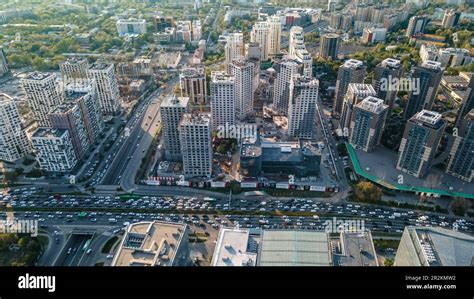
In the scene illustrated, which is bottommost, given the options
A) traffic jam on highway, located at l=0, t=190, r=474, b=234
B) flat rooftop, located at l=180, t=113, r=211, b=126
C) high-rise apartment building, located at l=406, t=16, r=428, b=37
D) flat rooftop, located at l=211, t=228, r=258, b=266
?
traffic jam on highway, located at l=0, t=190, r=474, b=234

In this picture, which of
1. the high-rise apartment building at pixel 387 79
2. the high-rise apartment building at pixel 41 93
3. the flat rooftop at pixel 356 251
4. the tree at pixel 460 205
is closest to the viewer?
the flat rooftop at pixel 356 251

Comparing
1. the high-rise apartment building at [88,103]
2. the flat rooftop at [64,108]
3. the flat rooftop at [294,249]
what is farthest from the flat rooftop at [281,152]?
the flat rooftop at [64,108]

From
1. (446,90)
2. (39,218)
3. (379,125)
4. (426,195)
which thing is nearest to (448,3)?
(446,90)

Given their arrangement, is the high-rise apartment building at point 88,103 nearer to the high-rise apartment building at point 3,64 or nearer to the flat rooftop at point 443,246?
the high-rise apartment building at point 3,64

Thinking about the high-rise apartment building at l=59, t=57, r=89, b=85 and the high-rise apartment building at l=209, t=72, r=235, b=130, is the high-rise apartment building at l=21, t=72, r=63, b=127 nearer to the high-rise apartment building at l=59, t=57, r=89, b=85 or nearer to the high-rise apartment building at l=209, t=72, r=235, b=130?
the high-rise apartment building at l=59, t=57, r=89, b=85

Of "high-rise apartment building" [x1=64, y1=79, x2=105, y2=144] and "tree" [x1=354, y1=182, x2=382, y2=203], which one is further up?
"high-rise apartment building" [x1=64, y1=79, x2=105, y2=144]

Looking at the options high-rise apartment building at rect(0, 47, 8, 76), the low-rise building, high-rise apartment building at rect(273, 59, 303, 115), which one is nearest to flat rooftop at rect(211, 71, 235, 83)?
high-rise apartment building at rect(273, 59, 303, 115)

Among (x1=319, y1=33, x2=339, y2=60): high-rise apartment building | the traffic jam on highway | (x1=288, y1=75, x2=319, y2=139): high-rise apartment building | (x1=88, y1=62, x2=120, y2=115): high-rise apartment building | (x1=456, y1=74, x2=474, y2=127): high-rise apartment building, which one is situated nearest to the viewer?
the traffic jam on highway
